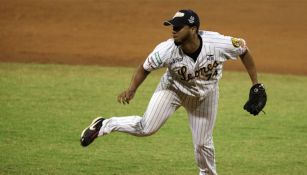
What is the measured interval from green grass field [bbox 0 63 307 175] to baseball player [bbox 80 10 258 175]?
1.02 meters

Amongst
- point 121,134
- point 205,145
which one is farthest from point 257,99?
point 121,134

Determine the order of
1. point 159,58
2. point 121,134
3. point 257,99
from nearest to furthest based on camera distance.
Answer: point 159,58, point 257,99, point 121,134

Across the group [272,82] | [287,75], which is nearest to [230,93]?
[272,82]

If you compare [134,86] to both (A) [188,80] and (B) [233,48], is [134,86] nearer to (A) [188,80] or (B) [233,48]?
(A) [188,80]

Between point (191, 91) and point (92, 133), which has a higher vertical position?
point (191, 91)

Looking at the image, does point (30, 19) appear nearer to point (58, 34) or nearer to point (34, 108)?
point (58, 34)

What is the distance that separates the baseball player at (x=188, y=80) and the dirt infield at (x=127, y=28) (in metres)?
8.28

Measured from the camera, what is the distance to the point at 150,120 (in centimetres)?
678

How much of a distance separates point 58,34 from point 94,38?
942 mm

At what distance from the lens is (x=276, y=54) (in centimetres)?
1582

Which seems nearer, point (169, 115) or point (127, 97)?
point (127, 97)

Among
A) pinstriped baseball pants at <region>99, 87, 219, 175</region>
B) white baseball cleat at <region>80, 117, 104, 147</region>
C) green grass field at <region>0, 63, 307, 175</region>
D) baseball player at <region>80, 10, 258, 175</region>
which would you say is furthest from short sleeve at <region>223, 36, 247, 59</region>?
green grass field at <region>0, 63, 307, 175</region>

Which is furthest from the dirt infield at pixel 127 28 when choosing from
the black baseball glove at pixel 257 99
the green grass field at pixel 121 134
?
the black baseball glove at pixel 257 99

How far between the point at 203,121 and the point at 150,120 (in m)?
0.57
